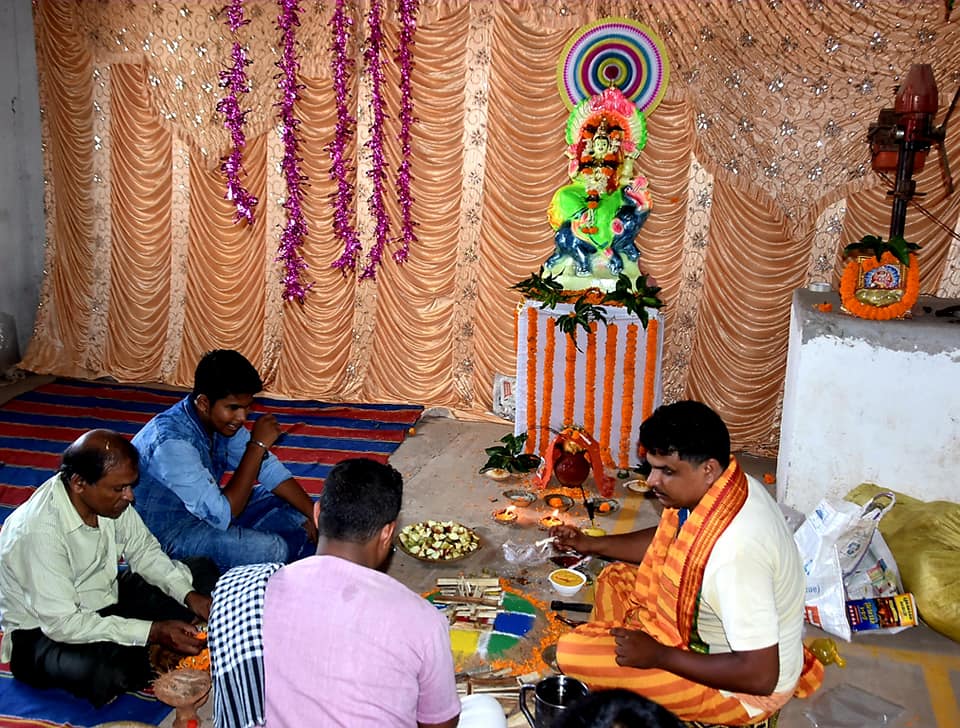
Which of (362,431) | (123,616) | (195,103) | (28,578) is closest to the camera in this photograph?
(28,578)

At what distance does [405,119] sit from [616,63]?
5.26 ft

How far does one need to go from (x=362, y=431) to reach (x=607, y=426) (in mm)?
1833

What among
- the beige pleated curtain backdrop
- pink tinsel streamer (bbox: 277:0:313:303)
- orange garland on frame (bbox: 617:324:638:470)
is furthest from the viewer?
pink tinsel streamer (bbox: 277:0:313:303)

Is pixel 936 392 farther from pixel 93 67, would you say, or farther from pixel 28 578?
pixel 93 67

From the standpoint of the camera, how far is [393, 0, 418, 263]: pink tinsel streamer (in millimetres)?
6148

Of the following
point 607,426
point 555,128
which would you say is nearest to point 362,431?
point 607,426

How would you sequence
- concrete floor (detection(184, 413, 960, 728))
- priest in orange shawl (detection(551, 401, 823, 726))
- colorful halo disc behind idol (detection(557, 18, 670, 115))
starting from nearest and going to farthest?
priest in orange shawl (detection(551, 401, 823, 726)), concrete floor (detection(184, 413, 960, 728)), colorful halo disc behind idol (detection(557, 18, 670, 115))

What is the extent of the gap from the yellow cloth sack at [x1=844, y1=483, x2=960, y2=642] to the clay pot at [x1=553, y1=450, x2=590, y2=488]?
1402 millimetres

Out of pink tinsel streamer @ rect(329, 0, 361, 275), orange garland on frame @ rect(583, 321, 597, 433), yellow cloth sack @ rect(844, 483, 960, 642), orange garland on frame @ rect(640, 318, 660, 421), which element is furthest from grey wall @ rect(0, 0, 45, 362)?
yellow cloth sack @ rect(844, 483, 960, 642)

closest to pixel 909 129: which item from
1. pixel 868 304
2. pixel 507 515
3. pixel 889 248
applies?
pixel 889 248

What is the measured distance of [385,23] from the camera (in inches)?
247

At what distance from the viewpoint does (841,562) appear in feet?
11.5

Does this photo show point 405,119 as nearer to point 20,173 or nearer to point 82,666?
point 20,173

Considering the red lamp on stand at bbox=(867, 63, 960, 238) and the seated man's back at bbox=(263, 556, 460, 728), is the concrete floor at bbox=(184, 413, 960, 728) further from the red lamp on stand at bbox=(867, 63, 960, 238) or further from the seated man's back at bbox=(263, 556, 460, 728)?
the red lamp on stand at bbox=(867, 63, 960, 238)
